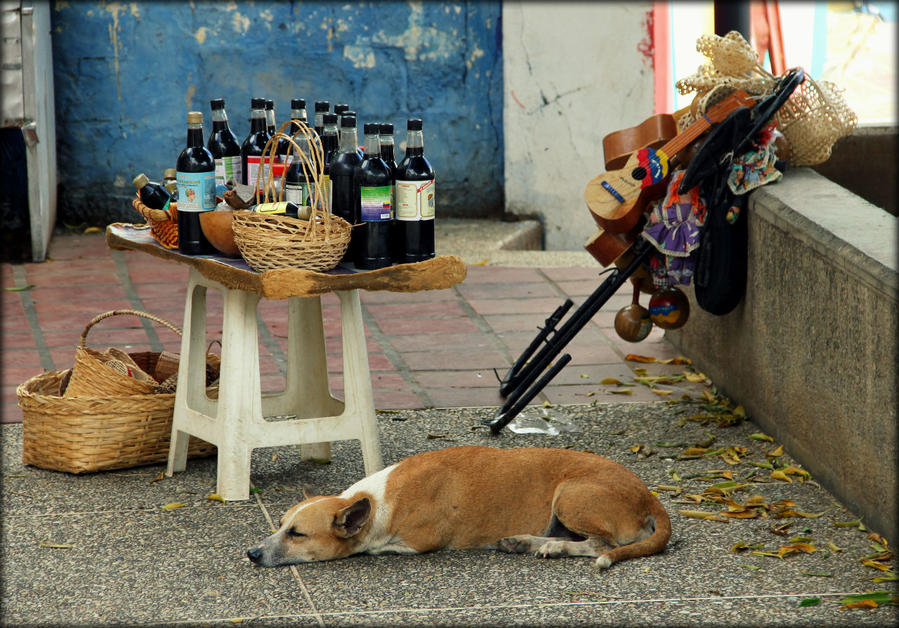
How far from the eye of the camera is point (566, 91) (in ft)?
27.2

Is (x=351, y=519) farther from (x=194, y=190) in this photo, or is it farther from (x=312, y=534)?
(x=194, y=190)

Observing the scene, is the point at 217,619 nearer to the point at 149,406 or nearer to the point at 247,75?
the point at 149,406

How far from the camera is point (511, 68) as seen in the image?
Result: 8.30 metres

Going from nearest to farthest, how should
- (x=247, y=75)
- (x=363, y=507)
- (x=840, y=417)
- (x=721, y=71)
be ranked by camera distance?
(x=363, y=507) < (x=840, y=417) < (x=721, y=71) < (x=247, y=75)

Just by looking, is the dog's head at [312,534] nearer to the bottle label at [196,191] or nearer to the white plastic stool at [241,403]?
the white plastic stool at [241,403]

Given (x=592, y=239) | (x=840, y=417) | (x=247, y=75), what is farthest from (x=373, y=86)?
(x=840, y=417)

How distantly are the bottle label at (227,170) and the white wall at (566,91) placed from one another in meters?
4.34

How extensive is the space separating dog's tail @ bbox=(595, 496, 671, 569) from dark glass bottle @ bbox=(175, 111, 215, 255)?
1743 millimetres

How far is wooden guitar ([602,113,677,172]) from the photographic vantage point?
5125 millimetres

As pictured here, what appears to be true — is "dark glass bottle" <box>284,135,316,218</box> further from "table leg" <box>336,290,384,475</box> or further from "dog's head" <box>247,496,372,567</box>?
"dog's head" <box>247,496,372,567</box>

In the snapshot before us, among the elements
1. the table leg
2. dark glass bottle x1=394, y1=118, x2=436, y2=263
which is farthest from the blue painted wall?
dark glass bottle x1=394, y1=118, x2=436, y2=263

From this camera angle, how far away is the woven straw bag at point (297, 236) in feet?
12.3

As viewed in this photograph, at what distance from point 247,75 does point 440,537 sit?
5.38 metres

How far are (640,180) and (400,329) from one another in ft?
5.87
